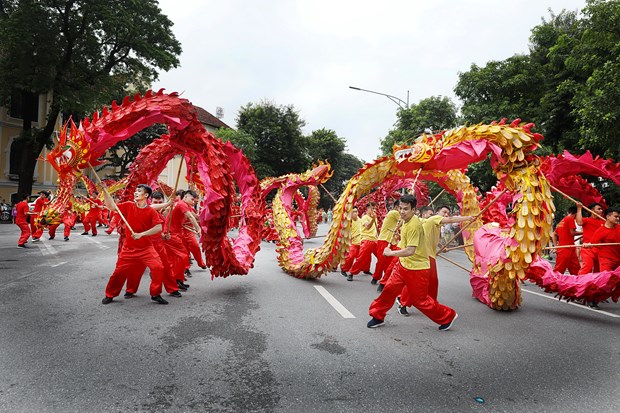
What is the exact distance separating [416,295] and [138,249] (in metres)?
3.47

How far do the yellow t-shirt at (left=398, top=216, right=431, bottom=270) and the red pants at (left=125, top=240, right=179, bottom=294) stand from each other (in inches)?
129

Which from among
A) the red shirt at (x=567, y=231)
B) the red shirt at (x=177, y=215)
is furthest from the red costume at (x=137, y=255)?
A: the red shirt at (x=567, y=231)

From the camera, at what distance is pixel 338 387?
3.04 meters

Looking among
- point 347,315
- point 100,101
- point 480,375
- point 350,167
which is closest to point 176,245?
point 347,315

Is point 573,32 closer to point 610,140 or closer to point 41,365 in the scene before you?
point 610,140

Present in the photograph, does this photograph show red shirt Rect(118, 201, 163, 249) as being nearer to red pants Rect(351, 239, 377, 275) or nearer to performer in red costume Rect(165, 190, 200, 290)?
performer in red costume Rect(165, 190, 200, 290)

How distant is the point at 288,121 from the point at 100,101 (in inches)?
536

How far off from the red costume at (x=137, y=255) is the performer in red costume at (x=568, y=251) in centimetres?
643

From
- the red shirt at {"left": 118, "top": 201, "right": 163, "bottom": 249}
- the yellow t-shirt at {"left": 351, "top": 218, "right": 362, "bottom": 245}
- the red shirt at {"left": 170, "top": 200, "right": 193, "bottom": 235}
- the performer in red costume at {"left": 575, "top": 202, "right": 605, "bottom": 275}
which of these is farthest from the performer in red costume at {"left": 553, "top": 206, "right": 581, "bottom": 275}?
the red shirt at {"left": 118, "top": 201, "right": 163, "bottom": 249}

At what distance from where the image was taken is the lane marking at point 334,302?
517 cm

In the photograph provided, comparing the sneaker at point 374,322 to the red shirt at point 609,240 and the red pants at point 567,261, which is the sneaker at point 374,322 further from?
the red pants at point 567,261

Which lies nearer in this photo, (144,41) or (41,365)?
(41,365)

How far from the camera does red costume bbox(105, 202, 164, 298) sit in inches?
206

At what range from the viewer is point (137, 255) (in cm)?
524
